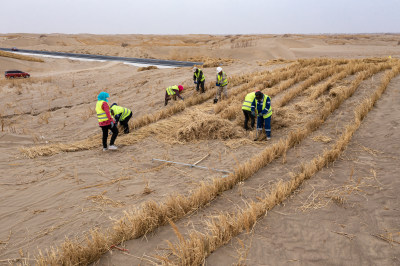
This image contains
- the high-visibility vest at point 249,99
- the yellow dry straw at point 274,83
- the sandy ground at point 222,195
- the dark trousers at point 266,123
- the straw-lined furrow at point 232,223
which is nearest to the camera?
the straw-lined furrow at point 232,223

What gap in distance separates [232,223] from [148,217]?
1283 mm

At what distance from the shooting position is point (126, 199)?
17.7ft

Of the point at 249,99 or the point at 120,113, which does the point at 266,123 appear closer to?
the point at 249,99

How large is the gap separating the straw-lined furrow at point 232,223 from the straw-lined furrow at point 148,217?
0.48 meters

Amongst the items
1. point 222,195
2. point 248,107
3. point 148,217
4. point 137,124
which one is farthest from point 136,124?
point 148,217

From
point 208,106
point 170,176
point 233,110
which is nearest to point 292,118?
point 233,110

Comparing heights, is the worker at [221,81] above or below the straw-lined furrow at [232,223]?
above

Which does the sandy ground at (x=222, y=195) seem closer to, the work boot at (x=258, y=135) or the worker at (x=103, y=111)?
the work boot at (x=258, y=135)

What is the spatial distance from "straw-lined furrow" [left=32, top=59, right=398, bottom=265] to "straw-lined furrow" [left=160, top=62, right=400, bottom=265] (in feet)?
1.58

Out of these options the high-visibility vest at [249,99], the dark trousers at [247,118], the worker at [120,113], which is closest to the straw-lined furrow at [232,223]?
the high-visibility vest at [249,99]

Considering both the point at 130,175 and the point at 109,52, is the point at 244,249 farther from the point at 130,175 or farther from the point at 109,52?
the point at 109,52

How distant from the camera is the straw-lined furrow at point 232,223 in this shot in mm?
3279

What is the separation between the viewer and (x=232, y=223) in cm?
388

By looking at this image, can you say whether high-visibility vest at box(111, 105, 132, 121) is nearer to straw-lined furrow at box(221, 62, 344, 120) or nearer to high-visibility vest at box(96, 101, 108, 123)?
high-visibility vest at box(96, 101, 108, 123)
